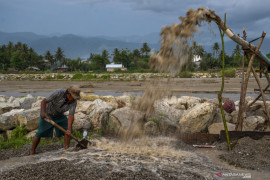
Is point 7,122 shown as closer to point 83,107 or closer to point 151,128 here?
point 83,107

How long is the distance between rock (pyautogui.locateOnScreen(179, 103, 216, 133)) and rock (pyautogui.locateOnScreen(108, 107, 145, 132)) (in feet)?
3.70

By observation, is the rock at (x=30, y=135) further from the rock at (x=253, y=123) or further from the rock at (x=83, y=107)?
the rock at (x=253, y=123)

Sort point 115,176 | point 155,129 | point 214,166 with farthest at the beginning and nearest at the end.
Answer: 1. point 155,129
2. point 214,166
3. point 115,176

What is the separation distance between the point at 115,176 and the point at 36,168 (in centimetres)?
106

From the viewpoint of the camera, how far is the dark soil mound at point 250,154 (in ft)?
13.8

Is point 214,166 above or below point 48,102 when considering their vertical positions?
below

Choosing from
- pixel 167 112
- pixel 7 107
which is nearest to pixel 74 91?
pixel 167 112

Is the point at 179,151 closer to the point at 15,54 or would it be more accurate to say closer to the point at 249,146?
the point at 249,146

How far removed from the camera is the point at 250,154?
4.59 m

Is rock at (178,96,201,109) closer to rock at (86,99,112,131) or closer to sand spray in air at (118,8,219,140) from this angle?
rock at (86,99,112,131)

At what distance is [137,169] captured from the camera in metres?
3.68

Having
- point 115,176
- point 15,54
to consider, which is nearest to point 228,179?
point 115,176

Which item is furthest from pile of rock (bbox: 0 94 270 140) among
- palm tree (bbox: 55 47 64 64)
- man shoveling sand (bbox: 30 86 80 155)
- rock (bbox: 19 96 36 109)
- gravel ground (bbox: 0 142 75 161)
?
palm tree (bbox: 55 47 64 64)

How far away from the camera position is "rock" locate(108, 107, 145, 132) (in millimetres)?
5375
